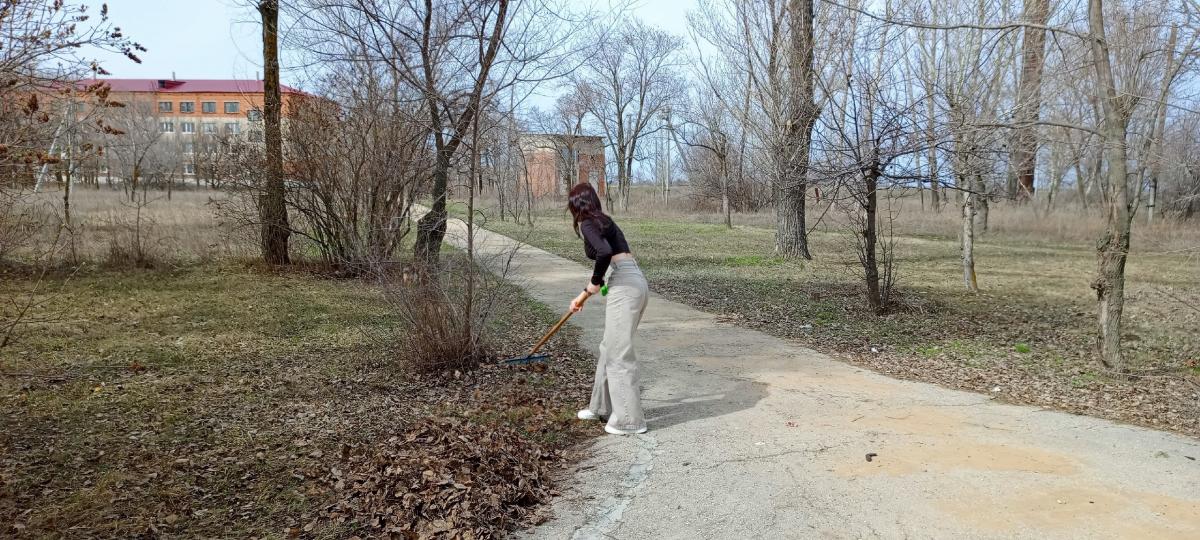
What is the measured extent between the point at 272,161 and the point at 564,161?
3195 centimetres

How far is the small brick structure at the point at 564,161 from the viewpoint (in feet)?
141

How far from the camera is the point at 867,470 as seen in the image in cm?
442

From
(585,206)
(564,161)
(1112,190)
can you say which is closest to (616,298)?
(585,206)

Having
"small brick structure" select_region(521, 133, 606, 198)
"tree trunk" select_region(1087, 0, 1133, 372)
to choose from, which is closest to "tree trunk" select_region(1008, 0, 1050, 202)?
"tree trunk" select_region(1087, 0, 1133, 372)

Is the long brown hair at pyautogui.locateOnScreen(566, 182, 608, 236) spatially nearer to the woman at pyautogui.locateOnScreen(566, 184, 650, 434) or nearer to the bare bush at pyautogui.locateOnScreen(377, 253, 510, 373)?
the woman at pyautogui.locateOnScreen(566, 184, 650, 434)

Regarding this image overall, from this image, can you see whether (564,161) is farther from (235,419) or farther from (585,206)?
(585,206)

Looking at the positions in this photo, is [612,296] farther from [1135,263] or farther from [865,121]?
[1135,263]

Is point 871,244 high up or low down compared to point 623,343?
up

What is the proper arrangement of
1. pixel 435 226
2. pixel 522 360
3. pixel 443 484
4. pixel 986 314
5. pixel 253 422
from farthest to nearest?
pixel 986 314 → pixel 522 360 → pixel 435 226 → pixel 253 422 → pixel 443 484

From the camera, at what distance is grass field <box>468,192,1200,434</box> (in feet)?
21.4

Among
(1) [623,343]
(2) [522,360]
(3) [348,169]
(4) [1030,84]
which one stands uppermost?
(4) [1030,84]

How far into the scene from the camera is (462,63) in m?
7.18

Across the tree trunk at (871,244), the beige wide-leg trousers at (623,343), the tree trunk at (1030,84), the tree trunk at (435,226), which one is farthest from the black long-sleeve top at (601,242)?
the tree trunk at (1030,84)

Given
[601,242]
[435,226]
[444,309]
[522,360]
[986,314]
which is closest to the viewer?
[601,242]
